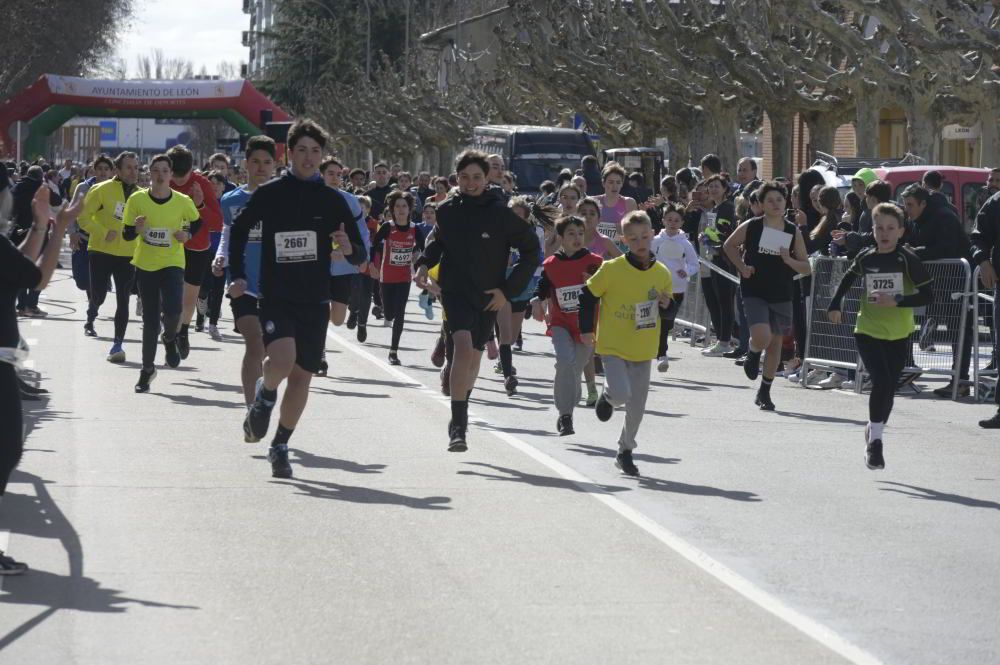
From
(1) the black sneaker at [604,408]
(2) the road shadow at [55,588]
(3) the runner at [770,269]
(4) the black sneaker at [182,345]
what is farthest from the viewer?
(4) the black sneaker at [182,345]

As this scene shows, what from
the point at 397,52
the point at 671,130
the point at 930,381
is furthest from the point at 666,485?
the point at 397,52

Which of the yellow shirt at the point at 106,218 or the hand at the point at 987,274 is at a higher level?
the yellow shirt at the point at 106,218

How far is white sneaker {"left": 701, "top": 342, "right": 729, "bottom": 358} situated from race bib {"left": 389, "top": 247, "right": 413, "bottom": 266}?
3.42m

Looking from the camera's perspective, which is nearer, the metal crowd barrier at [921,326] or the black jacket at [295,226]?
the black jacket at [295,226]

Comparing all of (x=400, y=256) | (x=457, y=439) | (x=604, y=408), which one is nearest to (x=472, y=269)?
(x=457, y=439)

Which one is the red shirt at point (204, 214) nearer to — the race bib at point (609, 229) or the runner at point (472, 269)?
the race bib at point (609, 229)

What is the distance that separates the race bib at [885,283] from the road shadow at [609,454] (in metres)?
1.51

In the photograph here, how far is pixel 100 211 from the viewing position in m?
16.9

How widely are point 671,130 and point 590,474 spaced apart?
45.4 m

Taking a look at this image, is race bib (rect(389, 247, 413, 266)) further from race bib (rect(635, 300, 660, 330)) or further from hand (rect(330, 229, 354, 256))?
hand (rect(330, 229, 354, 256))

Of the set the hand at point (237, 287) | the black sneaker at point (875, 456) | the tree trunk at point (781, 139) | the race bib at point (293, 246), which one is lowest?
the black sneaker at point (875, 456)

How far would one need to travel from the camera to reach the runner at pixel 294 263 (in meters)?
10.1

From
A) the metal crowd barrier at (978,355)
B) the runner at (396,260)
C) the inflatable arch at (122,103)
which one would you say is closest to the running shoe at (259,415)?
the metal crowd barrier at (978,355)

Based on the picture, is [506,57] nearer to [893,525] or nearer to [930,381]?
[930,381]
